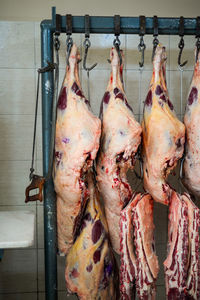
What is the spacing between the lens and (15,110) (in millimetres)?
1929

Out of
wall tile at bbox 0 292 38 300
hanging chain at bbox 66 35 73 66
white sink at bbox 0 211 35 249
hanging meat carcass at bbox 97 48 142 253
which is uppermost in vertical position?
hanging chain at bbox 66 35 73 66

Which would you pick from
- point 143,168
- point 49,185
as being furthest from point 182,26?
point 49,185

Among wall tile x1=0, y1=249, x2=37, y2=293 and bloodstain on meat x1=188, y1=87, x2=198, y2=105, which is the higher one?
bloodstain on meat x1=188, y1=87, x2=198, y2=105

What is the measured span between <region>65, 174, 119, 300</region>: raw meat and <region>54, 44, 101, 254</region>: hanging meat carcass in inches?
2.6

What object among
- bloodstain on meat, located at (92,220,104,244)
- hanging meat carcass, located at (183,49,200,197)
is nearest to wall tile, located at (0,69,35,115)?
bloodstain on meat, located at (92,220,104,244)

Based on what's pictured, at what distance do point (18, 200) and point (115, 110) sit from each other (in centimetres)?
86

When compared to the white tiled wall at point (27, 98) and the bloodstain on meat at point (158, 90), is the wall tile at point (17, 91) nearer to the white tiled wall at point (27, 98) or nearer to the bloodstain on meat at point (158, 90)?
the white tiled wall at point (27, 98)

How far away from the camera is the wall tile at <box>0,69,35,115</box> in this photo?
1906 mm

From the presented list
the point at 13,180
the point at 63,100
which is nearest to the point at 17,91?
the point at 13,180

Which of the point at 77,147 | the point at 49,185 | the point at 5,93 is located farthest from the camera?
the point at 5,93

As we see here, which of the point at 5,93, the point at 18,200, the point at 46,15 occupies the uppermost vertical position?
the point at 46,15

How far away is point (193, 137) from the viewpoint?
1.46 meters

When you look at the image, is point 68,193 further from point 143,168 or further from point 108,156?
point 143,168

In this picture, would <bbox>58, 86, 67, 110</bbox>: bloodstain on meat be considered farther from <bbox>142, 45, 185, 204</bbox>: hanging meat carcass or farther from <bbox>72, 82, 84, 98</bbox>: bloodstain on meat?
<bbox>142, 45, 185, 204</bbox>: hanging meat carcass
